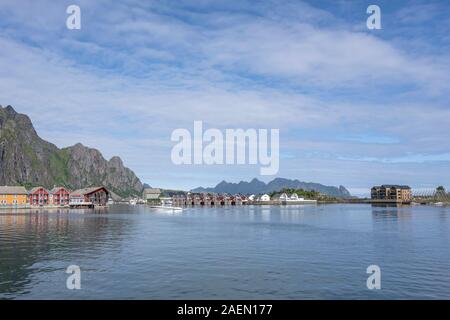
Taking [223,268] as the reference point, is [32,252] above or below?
above

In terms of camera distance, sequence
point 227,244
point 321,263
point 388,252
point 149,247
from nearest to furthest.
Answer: point 321,263 < point 388,252 < point 149,247 < point 227,244

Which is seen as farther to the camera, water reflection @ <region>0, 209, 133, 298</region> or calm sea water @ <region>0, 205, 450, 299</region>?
water reflection @ <region>0, 209, 133, 298</region>

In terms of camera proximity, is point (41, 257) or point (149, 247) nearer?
point (41, 257)

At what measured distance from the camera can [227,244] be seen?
61.5 metres

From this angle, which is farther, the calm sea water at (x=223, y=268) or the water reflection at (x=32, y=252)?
the water reflection at (x=32, y=252)

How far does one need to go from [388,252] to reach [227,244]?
22.6 m

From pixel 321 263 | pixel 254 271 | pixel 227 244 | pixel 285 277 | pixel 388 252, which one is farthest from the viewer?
pixel 227 244

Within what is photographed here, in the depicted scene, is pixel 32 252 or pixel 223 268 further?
pixel 32 252
